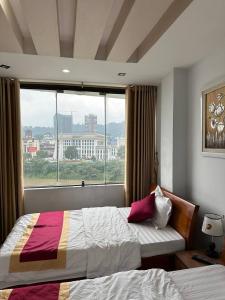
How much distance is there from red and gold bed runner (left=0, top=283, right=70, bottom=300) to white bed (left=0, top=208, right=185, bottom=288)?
491mm

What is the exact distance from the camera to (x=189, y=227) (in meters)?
2.41

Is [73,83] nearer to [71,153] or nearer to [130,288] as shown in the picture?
[71,153]

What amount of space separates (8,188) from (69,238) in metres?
1.61

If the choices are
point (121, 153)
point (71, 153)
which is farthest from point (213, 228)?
point (71, 153)

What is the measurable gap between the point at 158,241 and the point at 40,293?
4.31 feet

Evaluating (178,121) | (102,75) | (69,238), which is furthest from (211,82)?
(69,238)

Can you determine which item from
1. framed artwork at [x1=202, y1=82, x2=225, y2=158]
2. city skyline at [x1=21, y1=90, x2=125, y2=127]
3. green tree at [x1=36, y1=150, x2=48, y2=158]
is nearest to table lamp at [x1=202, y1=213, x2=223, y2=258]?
framed artwork at [x1=202, y1=82, x2=225, y2=158]

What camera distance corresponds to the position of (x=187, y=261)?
2.16 metres

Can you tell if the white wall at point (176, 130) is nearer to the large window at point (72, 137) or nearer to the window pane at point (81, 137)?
the large window at point (72, 137)

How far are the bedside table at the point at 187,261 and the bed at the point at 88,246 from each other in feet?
0.29

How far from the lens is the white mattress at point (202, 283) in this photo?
59.6 inches

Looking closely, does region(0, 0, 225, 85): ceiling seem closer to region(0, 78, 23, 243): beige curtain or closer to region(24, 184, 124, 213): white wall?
region(0, 78, 23, 243): beige curtain

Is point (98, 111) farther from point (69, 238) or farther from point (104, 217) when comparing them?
point (69, 238)

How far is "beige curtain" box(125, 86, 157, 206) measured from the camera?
149 inches
